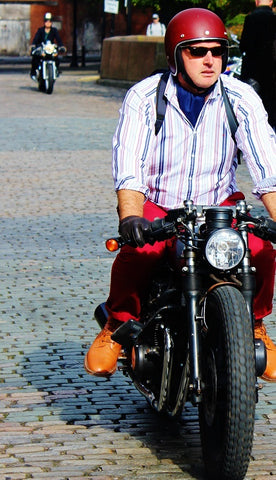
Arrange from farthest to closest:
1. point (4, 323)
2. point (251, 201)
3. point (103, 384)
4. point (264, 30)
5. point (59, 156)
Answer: point (59, 156), point (264, 30), point (251, 201), point (4, 323), point (103, 384)

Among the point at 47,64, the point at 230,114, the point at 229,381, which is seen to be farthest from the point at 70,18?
the point at 229,381

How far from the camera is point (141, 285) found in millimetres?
4473

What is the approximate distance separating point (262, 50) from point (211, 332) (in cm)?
949

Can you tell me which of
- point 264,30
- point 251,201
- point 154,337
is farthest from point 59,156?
point 154,337

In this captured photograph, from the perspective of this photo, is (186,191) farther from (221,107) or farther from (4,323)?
(4,323)

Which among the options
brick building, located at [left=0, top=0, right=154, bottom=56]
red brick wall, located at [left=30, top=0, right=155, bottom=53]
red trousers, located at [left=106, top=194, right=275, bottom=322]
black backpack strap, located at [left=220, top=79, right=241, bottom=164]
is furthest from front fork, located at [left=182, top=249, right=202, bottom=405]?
red brick wall, located at [left=30, top=0, right=155, bottom=53]

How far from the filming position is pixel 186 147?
451 cm

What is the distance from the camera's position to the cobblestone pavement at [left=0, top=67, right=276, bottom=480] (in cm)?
433

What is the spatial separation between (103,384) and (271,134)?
153 cm

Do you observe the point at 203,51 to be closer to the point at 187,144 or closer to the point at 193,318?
the point at 187,144

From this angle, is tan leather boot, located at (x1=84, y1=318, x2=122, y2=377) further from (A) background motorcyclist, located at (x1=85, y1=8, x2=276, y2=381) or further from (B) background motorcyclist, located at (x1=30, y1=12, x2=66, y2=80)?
(B) background motorcyclist, located at (x1=30, y1=12, x2=66, y2=80)

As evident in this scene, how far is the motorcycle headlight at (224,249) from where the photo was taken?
3816 mm

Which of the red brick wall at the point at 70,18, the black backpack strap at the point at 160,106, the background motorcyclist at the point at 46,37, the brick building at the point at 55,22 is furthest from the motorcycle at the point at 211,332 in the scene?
the red brick wall at the point at 70,18

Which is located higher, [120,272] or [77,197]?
[120,272]
